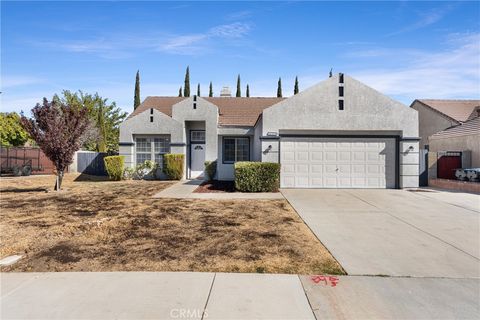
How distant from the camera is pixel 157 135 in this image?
1909 centimetres

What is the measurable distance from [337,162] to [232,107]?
32.2 ft


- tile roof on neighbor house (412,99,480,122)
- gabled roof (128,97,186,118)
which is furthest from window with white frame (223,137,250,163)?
tile roof on neighbor house (412,99,480,122)

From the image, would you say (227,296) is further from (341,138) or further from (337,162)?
(341,138)

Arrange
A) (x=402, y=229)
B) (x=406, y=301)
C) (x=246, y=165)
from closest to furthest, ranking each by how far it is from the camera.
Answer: (x=406, y=301)
(x=402, y=229)
(x=246, y=165)

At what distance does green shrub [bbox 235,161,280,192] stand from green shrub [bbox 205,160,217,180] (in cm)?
447

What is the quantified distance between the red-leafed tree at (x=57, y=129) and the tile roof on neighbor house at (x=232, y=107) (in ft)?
22.3

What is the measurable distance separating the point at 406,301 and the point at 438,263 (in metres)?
1.79

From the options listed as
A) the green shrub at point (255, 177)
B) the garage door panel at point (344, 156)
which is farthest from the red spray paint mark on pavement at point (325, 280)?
the garage door panel at point (344, 156)

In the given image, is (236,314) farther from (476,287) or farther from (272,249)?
(476,287)

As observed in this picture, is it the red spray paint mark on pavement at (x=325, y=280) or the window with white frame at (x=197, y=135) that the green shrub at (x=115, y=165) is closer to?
the window with white frame at (x=197, y=135)

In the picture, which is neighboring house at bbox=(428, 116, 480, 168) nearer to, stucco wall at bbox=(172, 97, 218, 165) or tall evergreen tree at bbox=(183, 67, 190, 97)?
stucco wall at bbox=(172, 97, 218, 165)

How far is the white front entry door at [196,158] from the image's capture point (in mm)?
19609

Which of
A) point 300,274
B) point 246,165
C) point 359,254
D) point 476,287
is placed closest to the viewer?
point 476,287

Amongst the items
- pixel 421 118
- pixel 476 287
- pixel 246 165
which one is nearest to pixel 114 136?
pixel 246 165
